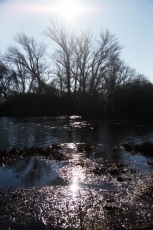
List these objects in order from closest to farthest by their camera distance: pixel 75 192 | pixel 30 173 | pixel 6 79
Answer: pixel 75 192 < pixel 30 173 < pixel 6 79

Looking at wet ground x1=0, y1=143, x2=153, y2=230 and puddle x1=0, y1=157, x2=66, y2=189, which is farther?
puddle x1=0, y1=157, x2=66, y2=189

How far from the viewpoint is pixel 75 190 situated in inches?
367

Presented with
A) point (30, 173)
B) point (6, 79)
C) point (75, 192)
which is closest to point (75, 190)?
point (75, 192)

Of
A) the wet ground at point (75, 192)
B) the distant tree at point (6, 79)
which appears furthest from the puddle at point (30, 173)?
the distant tree at point (6, 79)

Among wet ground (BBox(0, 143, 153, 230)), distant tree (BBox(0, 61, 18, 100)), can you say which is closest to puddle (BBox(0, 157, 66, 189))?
wet ground (BBox(0, 143, 153, 230))

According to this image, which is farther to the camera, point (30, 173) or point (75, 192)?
point (30, 173)

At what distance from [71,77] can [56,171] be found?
154 ft

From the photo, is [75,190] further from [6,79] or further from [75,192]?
[6,79]

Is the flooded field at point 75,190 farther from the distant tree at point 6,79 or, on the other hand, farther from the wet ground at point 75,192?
the distant tree at point 6,79

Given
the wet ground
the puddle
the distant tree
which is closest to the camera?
the wet ground

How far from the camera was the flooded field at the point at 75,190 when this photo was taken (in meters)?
6.92

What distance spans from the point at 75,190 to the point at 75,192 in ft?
0.74

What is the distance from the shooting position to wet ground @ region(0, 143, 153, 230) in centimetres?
688

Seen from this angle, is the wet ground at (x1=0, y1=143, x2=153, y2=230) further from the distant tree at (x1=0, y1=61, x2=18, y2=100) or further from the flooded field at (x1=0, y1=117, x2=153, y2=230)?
the distant tree at (x1=0, y1=61, x2=18, y2=100)
